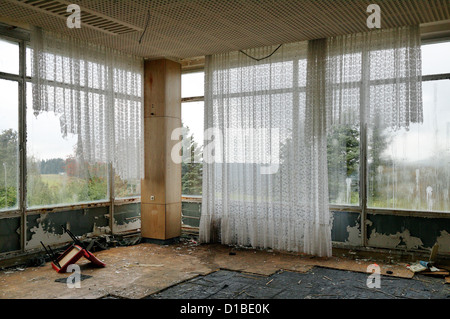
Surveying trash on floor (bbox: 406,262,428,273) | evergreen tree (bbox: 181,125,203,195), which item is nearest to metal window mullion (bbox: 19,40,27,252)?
evergreen tree (bbox: 181,125,203,195)

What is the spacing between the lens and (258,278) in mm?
5207

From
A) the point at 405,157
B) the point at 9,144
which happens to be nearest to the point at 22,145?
the point at 9,144

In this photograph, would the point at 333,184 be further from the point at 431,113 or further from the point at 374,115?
the point at 431,113

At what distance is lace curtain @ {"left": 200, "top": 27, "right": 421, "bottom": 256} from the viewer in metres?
5.86

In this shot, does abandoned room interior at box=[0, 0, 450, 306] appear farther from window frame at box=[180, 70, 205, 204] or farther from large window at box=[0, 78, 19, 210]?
window frame at box=[180, 70, 205, 204]

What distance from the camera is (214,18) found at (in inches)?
207

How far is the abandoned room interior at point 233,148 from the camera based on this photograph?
506cm

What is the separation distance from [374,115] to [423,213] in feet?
5.22

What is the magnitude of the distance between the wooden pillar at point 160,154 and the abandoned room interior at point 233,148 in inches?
1.2

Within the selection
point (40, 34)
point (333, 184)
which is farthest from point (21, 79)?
point (333, 184)

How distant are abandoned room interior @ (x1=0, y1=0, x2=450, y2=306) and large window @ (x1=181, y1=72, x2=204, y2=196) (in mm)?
Result: 323

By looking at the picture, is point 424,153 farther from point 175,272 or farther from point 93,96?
point 93,96

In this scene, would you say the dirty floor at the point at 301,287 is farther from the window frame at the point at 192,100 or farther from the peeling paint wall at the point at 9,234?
the peeling paint wall at the point at 9,234

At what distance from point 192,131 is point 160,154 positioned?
831 millimetres
